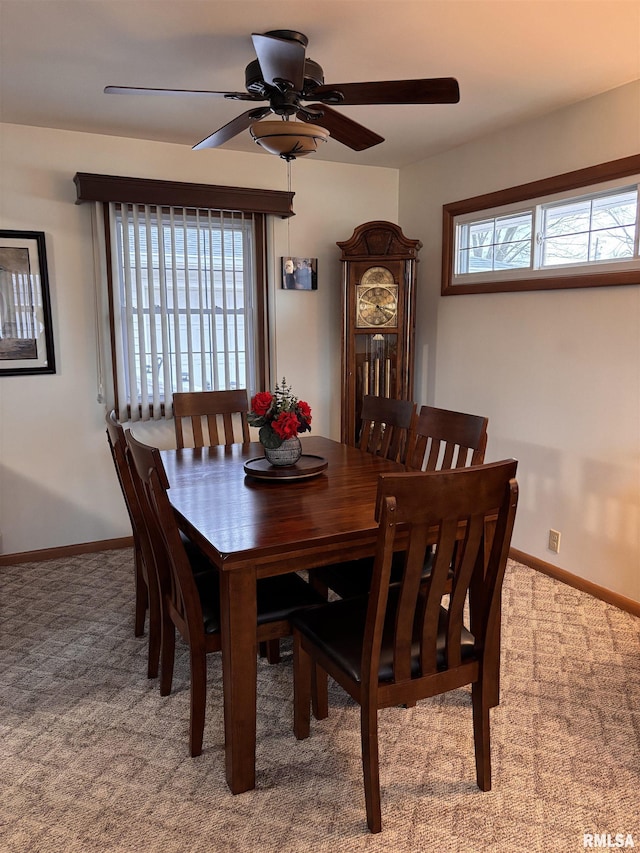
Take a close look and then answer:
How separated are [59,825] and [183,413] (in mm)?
1954

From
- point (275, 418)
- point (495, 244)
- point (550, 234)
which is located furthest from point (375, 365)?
point (275, 418)

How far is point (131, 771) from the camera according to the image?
76.1 inches

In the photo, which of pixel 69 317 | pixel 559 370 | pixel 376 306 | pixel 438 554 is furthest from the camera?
pixel 376 306

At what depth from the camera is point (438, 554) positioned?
158 cm

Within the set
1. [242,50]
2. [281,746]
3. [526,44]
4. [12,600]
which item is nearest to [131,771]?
[281,746]

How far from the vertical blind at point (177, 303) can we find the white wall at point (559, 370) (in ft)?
4.38

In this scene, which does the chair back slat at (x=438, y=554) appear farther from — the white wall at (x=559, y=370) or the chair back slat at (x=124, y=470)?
the white wall at (x=559, y=370)

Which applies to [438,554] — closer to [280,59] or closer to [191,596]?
[191,596]

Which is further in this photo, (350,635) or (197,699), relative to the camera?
(197,699)

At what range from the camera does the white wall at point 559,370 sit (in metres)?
2.94

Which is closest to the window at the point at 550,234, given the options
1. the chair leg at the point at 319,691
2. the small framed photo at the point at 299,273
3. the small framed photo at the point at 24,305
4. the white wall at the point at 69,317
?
the small framed photo at the point at 299,273

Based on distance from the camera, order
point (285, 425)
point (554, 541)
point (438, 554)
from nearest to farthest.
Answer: point (438, 554), point (285, 425), point (554, 541)

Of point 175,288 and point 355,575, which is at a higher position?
point 175,288

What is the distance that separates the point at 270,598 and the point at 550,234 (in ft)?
8.19
